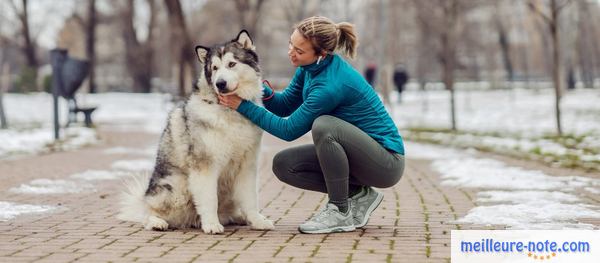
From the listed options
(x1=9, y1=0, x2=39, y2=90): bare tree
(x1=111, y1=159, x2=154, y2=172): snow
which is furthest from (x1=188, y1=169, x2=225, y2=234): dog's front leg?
(x1=9, y1=0, x2=39, y2=90): bare tree

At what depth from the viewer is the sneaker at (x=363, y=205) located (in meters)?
6.23

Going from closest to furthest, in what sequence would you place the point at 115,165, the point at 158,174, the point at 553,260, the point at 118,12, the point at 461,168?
Answer: the point at 553,260, the point at 158,174, the point at 461,168, the point at 115,165, the point at 118,12

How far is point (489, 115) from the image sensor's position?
2502 centimetres

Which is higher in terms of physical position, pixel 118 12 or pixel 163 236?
pixel 118 12

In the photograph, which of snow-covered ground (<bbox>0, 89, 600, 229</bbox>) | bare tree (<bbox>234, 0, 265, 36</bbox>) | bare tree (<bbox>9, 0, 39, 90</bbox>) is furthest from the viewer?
bare tree (<bbox>9, 0, 39, 90</bbox>)

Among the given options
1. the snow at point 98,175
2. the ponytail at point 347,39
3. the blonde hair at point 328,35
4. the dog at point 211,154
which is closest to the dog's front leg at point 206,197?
the dog at point 211,154

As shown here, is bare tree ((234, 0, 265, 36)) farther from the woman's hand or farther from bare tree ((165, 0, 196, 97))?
the woman's hand

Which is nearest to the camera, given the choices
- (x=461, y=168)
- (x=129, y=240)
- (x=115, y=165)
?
(x=129, y=240)

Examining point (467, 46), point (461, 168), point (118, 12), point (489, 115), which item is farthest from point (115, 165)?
point (467, 46)

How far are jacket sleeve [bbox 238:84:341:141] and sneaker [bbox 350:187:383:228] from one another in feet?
2.53

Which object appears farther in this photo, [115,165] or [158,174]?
[115,165]

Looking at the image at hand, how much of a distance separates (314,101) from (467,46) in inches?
1919

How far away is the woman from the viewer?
582 cm

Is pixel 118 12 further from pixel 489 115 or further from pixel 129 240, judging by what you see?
pixel 129 240
